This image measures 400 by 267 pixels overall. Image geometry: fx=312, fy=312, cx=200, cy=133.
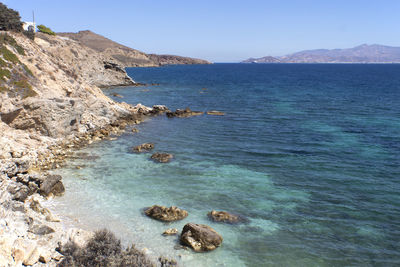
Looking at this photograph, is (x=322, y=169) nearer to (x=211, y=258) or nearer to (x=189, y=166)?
(x=189, y=166)

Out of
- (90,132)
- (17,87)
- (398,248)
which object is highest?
(17,87)

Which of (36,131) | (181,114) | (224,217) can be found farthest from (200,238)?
(181,114)

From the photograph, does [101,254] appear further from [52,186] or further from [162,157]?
[162,157]

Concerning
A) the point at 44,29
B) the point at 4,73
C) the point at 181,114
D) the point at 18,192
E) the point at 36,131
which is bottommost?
the point at 18,192

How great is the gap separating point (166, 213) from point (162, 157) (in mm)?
9969

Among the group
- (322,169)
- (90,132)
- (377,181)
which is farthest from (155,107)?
(377,181)

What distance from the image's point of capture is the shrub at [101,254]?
1184 centimetres

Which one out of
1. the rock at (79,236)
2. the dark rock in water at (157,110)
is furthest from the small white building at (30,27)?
the rock at (79,236)

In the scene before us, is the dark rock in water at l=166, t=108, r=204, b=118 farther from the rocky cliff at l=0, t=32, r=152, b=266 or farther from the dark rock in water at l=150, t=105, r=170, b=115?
the rocky cliff at l=0, t=32, r=152, b=266

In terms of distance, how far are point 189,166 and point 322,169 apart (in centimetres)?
1053

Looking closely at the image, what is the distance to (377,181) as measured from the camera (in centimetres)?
2242

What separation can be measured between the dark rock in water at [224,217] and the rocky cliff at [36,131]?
730cm

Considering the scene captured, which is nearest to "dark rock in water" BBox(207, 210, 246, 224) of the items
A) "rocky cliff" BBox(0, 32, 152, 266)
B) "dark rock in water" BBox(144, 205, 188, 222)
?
"dark rock in water" BBox(144, 205, 188, 222)

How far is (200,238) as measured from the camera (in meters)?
14.5
